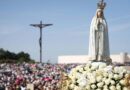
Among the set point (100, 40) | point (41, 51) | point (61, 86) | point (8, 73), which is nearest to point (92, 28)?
point (100, 40)

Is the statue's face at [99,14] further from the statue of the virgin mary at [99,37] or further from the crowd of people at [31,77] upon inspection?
the crowd of people at [31,77]

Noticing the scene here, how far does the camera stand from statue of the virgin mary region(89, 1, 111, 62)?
649 inches

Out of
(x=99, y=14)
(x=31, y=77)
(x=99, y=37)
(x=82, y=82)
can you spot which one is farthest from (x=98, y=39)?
(x=31, y=77)

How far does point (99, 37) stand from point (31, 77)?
1856cm

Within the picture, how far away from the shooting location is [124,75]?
27.5 ft

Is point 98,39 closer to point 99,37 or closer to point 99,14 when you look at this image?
point 99,37

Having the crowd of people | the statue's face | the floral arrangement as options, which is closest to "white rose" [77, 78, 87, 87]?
the floral arrangement

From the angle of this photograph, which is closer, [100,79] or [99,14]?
[100,79]

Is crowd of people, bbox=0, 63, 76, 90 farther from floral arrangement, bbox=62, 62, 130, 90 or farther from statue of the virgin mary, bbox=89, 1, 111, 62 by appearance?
floral arrangement, bbox=62, 62, 130, 90

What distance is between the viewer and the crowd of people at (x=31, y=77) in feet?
71.3

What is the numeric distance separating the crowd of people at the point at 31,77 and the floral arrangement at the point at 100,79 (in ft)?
30.8

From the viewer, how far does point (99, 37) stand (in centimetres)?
1667

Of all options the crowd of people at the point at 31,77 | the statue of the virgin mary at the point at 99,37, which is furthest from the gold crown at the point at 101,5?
the crowd of people at the point at 31,77

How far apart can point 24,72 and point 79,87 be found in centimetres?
3266
